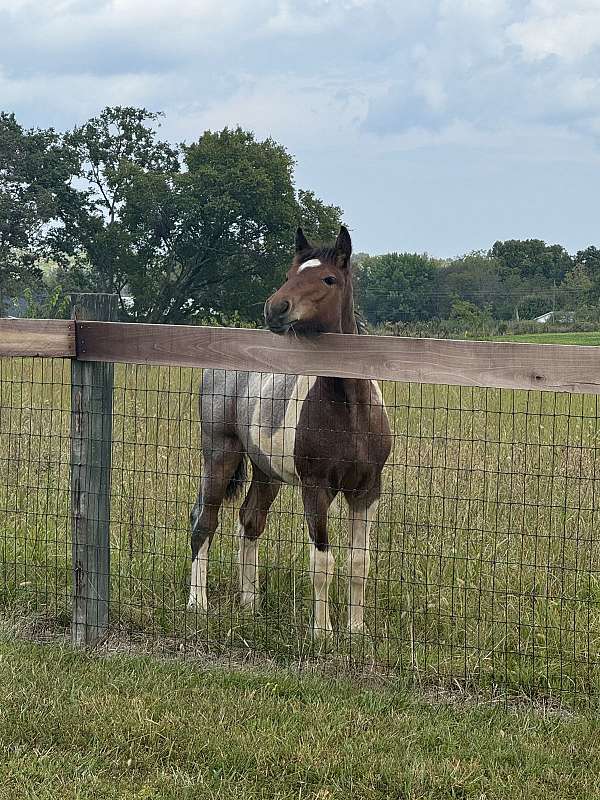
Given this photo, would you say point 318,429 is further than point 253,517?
No

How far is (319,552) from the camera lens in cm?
501

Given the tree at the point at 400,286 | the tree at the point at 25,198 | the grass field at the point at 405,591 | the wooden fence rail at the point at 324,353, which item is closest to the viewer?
the wooden fence rail at the point at 324,353

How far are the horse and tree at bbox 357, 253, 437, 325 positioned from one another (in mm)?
35411

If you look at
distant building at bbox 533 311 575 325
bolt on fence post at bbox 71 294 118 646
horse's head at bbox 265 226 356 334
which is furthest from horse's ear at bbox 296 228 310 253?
distant building at bbox 533 311 575 325

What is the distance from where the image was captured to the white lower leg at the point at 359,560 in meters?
5.09

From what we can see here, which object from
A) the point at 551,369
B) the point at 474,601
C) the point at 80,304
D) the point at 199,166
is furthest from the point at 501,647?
the point at 199,166

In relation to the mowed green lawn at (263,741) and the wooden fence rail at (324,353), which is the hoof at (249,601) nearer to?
the mowed green lawn at (263,741)

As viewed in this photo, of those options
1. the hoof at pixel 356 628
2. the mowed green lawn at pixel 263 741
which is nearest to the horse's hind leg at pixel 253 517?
the hoof at pixel 356 628

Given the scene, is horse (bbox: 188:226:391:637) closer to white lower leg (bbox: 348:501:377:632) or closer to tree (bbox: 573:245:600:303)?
white lower leg (bbox: 348:501:377:632)

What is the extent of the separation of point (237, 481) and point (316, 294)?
1.60 m

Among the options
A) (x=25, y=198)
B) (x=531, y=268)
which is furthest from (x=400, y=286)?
(x=25, y=198)

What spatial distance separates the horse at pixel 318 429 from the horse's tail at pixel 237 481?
18 centimetres

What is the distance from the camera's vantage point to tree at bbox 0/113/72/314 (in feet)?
151

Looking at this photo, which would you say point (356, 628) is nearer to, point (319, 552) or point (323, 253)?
point (319, 552)
